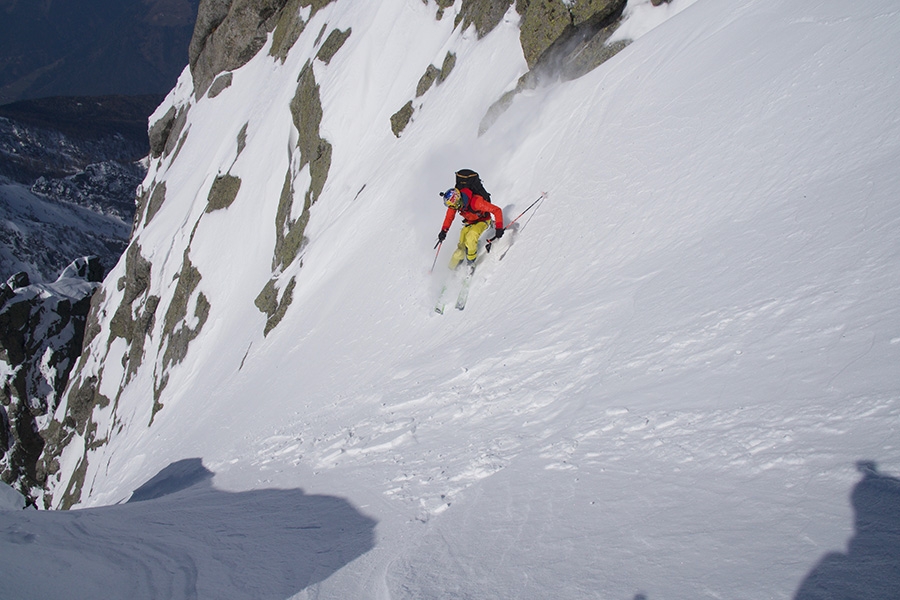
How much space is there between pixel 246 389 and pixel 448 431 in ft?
31.1

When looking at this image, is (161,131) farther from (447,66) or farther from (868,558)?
(868,558)

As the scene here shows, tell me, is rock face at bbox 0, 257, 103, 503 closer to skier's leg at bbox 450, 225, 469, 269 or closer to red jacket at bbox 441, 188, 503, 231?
skier's leg at bbox 450, 225, 469, 269

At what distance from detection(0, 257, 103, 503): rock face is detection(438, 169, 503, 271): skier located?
47857 mm

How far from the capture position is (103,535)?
4.48 m

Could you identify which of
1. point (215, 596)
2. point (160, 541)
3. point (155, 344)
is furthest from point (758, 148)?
point (155, 344)

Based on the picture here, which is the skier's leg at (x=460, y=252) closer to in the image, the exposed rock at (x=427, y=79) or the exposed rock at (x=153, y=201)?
the exposed rock at (x=427, y=79)

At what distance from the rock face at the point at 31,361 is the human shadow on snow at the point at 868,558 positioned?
5278cm

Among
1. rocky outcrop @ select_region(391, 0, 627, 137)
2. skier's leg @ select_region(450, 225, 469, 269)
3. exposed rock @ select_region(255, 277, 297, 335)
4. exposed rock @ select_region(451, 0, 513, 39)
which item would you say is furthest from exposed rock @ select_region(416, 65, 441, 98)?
skier's leg @ select_region(450, 225, 469, 269)

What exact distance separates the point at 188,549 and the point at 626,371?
3.86 metres

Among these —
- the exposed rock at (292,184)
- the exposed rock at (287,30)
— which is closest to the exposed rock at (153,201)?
the exposed rock at (287,30)

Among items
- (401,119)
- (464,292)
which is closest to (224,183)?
(401,119)

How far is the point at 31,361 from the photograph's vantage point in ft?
148

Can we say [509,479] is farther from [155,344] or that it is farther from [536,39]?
[155,344]

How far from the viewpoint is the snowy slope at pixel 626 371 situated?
2691mm
